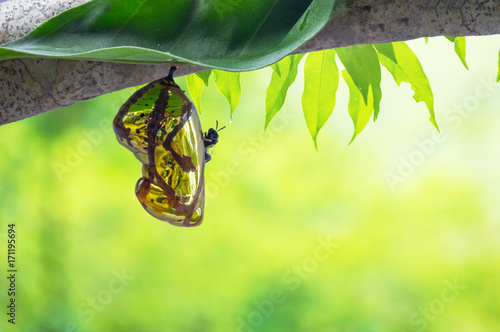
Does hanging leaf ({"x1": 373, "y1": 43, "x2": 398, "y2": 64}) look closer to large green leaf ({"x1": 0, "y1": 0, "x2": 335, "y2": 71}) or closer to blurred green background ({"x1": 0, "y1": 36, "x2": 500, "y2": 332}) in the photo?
large green leaf ({"x1": 0, "y1": 0, "x2": 335, "y2": 71})

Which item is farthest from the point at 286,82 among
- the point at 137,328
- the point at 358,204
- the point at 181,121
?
the point at 137,328

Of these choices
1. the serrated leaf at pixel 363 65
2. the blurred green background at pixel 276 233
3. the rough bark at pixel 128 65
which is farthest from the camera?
the blurred green background at pixel 276 233

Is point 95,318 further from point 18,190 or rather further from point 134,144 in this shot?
point 134,144

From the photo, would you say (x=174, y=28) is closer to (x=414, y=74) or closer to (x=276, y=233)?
(x=414, y=74)

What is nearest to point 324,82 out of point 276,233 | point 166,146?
point 166,146

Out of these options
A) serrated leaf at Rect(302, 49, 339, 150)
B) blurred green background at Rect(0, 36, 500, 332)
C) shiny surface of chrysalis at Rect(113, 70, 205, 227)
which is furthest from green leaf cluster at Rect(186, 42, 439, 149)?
blurred green background at Rect(0, 36, 500, 332)

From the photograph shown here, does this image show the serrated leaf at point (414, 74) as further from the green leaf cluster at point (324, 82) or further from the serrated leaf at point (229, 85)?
the serrated leaf at point (229, 85)

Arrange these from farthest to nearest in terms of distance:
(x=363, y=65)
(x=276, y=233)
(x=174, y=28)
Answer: (x=276, y=233), (x=363, y=65), (x=174, y=28)

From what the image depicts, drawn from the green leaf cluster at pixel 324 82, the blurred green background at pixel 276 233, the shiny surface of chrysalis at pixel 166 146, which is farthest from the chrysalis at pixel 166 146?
the blurred green background at pixel 276 233
